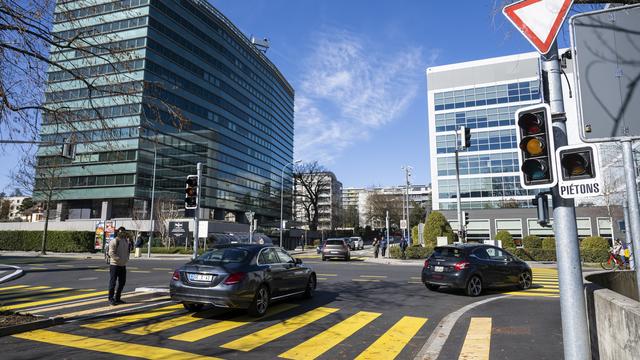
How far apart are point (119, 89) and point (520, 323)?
9.37 metres

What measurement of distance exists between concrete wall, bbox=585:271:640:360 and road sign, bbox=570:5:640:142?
1.66 m

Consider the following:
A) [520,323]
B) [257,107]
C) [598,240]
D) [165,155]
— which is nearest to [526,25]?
[520,323]

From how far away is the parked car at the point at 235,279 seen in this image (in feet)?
26.8

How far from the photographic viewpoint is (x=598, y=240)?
29.5 m

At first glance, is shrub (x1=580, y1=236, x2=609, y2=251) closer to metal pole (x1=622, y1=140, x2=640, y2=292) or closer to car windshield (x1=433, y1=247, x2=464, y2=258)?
car windshield (x1=433, y1=247, x2=464, y2=258)

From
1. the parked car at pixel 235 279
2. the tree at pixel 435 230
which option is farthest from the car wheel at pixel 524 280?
the tree at pixel 435 230

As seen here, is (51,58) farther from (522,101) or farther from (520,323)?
(522,101)

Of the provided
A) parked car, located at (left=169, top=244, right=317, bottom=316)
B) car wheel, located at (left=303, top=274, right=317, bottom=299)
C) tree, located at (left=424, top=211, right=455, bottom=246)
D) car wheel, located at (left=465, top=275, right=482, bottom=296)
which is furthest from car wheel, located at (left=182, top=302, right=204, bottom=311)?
tree, located at (left=424, top=211, right=455, bottom=246)

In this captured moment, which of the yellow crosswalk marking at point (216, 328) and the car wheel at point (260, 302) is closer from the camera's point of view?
the yellow crosswalk marking at point (216, 328)

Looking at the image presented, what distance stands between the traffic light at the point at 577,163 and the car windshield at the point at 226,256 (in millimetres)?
6688

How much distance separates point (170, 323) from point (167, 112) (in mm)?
4388

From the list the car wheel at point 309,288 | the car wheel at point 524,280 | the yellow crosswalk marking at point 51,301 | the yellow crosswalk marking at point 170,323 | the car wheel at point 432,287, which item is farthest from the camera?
the car wheel at point 524,280

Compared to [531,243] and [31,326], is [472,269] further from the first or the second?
[531,243]

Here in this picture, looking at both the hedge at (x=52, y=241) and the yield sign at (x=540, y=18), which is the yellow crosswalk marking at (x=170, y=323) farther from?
the hedge at (x=52, y=241)
